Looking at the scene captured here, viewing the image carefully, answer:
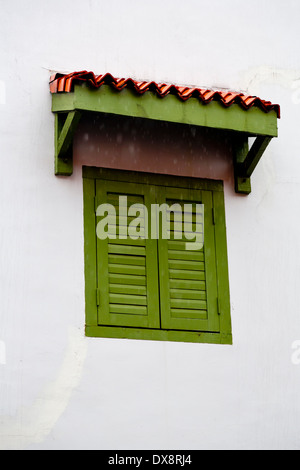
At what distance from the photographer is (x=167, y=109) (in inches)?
416

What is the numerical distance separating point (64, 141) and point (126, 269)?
1209mm

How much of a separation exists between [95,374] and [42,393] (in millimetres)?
482

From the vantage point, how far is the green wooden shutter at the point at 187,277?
10.7 meters

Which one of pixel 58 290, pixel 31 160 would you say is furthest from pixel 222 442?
pixel 31 160

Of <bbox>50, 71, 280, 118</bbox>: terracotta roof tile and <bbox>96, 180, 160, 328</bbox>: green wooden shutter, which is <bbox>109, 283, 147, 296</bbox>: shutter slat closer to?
<bbox>96, 180, 160, 328</bbox>: green wooden shutter

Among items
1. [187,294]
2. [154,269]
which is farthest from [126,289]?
[187,294]

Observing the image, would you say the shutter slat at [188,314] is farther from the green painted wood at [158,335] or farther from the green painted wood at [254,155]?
the green painted wood at [254,155]

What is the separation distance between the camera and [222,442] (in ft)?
34.3

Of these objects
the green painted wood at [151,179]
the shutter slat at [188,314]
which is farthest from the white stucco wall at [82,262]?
the shutter slat at [188,314]

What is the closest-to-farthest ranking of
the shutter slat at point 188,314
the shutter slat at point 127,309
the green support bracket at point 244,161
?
1. the shutter slat at point 127,309
2. the shutter slat at point 188,314
3. the green support bracket at point 244,161

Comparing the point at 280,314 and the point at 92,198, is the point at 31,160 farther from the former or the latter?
the point at 280,314

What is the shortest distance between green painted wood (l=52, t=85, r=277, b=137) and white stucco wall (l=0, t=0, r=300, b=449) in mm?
600

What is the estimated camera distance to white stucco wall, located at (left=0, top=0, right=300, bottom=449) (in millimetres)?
10148
